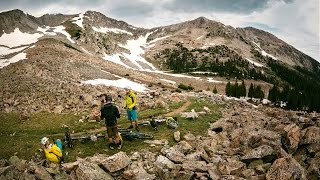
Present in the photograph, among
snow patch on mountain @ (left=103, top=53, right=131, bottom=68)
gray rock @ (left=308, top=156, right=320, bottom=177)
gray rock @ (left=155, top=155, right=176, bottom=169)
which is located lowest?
gray rock @ (left=308, top=156, right=320, bottom=177)

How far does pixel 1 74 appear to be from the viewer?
52812 mm

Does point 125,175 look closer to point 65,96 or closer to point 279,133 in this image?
point 279,133

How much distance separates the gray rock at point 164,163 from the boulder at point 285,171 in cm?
594

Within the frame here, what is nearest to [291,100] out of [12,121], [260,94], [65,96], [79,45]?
[260,94]

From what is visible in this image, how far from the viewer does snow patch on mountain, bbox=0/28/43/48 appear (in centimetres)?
12419

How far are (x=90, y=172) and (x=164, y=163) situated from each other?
15.5 ft

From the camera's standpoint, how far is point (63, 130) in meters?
28.3

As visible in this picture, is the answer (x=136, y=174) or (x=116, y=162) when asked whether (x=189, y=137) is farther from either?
(x=116, y=162)

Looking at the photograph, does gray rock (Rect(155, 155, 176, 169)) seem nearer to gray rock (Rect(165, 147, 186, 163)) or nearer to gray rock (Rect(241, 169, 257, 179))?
gray rock (Rect(165, 147, 186, 163))

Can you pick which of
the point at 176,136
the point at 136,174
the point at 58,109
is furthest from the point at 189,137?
the point at 58,109

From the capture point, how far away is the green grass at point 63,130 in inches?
884

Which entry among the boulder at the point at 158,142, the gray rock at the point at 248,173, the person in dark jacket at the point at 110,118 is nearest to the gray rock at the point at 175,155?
the boulder at the point at 158,142

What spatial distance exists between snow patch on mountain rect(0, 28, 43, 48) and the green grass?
95745 mm

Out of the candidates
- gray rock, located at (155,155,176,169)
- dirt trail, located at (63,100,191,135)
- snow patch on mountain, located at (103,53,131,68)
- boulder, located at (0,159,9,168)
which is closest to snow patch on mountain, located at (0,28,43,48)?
snow patch on mountain, located at (103,53,131,68)
